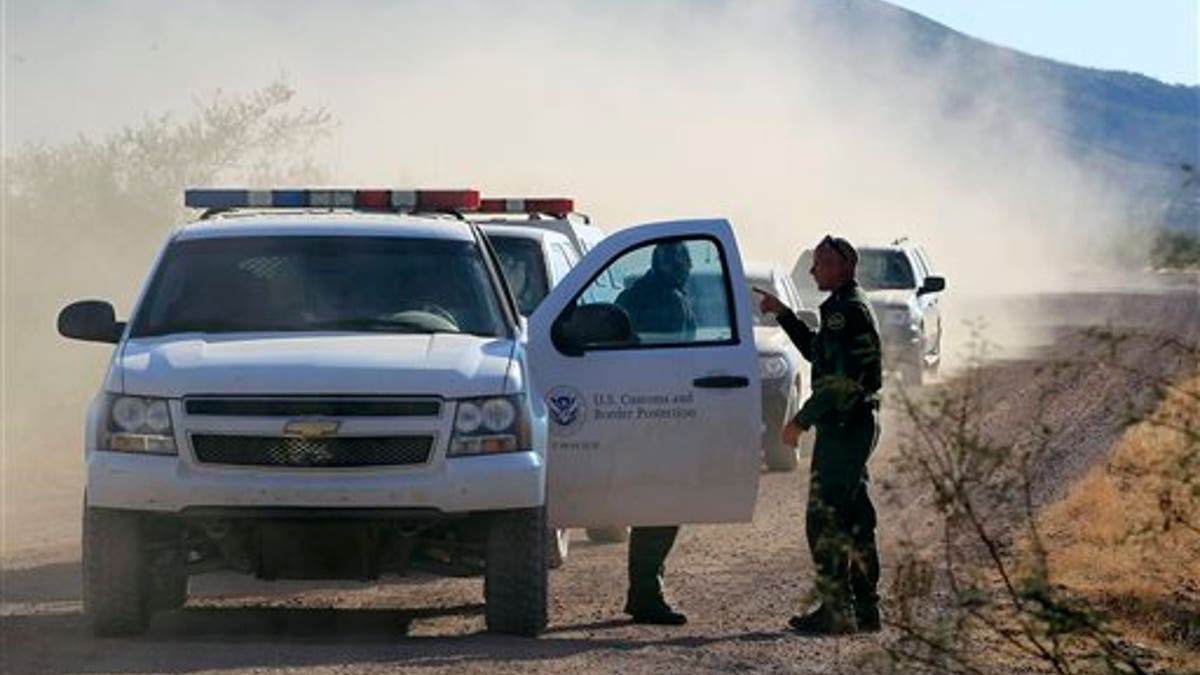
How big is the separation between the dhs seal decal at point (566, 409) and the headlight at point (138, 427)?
187 cm

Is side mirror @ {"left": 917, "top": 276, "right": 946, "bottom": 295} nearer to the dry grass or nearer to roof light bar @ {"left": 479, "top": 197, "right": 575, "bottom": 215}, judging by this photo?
the dry grass

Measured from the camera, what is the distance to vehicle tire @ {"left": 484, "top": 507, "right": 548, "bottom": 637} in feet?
36.9

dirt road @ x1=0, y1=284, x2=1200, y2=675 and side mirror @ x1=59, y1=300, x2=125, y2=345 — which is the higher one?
side mirror @ x1=59, y1=300, x2=125, y2=345

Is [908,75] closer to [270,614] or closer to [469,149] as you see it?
[469,149]

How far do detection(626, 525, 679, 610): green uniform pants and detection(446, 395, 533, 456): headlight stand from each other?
135cm

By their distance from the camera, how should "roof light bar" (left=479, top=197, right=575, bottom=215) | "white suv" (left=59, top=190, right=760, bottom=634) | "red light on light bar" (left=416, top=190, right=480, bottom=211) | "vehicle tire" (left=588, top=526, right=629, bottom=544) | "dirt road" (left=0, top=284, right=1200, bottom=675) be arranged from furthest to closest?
"roof light bar" (left=479, top=197, right=575, bottom=215)
"vehicle tire" (left=588, top=526, right=629, bottom=544)
"red light on light bar" (left=416, top=190, right=480, bottom=211)
"white suv" (left=59, top=190, right=760, bottom=634)
"dirt road" (left=0, top=284, right=1200, bottom=675)

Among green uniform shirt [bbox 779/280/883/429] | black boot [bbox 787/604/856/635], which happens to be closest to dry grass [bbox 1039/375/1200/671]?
black boot [bbox 787/604/856/635]

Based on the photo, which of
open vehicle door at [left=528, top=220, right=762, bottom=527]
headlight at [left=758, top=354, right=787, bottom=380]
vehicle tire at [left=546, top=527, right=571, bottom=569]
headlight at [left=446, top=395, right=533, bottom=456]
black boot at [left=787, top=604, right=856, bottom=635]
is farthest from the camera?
headlight at [left=758, top=354, right=787, bottom=380]

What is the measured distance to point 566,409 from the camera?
12211mm

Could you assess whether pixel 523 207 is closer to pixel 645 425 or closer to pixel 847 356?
pixel 645 425

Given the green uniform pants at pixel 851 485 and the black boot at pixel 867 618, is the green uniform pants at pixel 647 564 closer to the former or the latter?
the green uniform pants at pixel 851 485

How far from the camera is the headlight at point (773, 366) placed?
65.5 ft

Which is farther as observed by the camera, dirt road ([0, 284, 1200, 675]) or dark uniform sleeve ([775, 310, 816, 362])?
dark uniform sleeve ([775, 310, 816, 362])

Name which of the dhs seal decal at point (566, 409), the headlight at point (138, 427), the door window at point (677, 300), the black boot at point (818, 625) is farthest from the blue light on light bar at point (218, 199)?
the black boot at point (818, 625)
